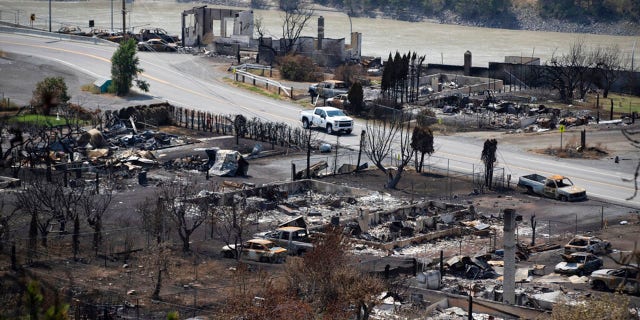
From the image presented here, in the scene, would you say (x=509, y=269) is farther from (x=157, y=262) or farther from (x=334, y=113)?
(x=334, y=113)

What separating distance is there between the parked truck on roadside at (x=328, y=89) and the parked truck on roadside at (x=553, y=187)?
18.9 meters

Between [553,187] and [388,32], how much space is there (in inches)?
2824

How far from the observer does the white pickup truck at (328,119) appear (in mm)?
56594

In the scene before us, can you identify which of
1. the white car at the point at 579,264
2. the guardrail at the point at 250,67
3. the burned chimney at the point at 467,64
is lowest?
the white car at the point at 579,264

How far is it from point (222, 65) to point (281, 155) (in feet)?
77.2

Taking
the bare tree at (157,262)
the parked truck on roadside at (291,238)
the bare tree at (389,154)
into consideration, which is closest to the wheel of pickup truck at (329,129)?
the bare tree at (389,154)

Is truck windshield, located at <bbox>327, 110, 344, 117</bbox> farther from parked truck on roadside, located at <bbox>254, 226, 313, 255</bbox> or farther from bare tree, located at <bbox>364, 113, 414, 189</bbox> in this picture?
parked truck on roadside, located at <bbox>254, 226, 313, 255</bbox>

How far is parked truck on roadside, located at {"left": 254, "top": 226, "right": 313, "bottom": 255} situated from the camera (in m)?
37.2

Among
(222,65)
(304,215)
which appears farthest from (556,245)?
(222,65)

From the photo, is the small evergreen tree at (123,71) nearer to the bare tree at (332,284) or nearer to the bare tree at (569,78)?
the bare tree at (569,78)

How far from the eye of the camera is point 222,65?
2928 inches

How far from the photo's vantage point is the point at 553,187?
151 feet

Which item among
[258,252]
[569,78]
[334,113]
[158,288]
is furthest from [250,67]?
[158,288]

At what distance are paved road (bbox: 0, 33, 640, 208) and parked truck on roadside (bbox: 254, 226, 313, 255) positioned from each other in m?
12.0
